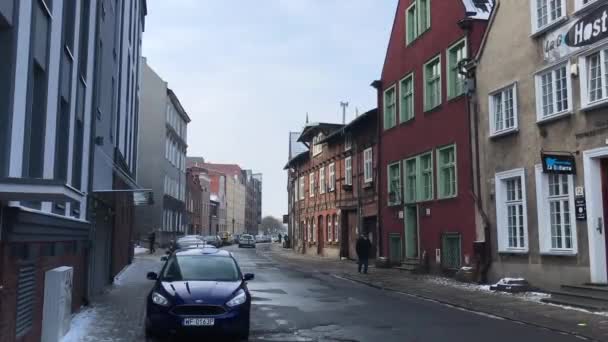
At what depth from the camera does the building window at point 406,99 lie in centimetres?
2625

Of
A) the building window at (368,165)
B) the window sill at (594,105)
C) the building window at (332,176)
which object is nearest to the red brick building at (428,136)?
the building window at (368,165)

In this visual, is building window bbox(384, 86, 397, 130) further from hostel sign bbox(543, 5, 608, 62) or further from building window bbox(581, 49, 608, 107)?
building window bbox(581, 49, 608, 107)

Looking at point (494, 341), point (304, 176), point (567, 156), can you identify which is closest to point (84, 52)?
point (494, 341)

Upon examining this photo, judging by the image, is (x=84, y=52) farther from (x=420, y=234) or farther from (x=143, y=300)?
(x=420, y=234)

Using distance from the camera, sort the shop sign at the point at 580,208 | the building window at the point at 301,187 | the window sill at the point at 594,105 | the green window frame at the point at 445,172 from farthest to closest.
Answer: the building window at the point at 301,187
the green window frame at the point at 445,172
the shop sign at the point at 580,208
the window sill at the point at 594,105

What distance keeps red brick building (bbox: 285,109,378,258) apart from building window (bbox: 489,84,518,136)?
11446 millimetres

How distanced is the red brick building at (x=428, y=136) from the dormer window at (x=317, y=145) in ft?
43.6

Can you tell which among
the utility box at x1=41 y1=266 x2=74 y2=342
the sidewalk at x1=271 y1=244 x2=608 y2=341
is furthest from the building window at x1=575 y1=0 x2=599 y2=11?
the utility box at x1=41 y1=266 x2=74 y2=342

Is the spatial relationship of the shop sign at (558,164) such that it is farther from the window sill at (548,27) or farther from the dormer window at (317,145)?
the dormer window at (317,145)

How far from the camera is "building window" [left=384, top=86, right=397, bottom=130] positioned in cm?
2808

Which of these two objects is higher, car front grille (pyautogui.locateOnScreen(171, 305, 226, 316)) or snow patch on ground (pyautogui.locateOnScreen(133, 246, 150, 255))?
snow patch on ground (pyautogui.locateOnScreen(133, 246, 150, 255))

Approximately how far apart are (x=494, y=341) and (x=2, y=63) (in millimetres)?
8258

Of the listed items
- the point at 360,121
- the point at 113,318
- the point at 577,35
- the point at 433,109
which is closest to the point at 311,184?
the point at 360,121

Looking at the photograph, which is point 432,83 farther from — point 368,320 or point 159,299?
point 159,299
